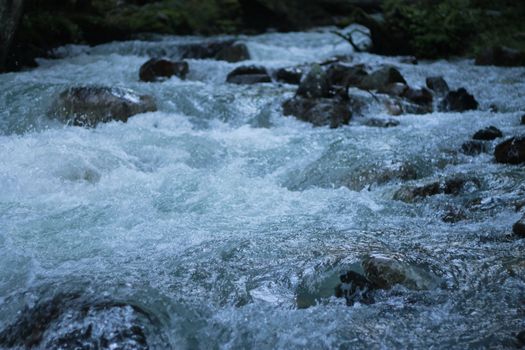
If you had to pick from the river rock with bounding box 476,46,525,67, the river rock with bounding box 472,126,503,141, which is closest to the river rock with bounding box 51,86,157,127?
the river rock with bounding box 472,126,503,141

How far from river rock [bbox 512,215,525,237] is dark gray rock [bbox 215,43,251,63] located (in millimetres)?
8946

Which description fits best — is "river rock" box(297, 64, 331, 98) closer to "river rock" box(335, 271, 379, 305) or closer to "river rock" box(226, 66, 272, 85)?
"river rock" box(226, 66, 272, 85)

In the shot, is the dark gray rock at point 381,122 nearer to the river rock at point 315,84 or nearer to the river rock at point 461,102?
the river rock at point 315,84

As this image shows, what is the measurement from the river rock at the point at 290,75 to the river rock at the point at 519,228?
6657 mm

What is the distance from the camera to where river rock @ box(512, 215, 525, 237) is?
11.8 feet

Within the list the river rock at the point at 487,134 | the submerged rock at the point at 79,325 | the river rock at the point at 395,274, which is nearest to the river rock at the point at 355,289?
the river rock at the point at 395,274

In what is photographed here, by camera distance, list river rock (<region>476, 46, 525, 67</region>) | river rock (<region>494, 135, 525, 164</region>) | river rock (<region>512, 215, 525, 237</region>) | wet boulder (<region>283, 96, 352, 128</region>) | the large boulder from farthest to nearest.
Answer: river rock (<region>476, 46, 525, 67</region>)
the large boulder
wet boulder (<region>283, 96, 352, 128</region>)
river rock (<region>494, 135, 525, 164</region>)
river rock (<region>512, 215, 525, 237</region>)

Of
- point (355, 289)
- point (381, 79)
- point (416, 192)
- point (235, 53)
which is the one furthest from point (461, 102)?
point (355, 289)

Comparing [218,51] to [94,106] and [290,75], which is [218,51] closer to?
[290,75]

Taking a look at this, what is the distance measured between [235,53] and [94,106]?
550cm

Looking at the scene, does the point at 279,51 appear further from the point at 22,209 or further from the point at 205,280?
the point at 205,280

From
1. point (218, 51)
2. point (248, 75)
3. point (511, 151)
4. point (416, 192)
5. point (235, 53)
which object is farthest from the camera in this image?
point (218, 51)

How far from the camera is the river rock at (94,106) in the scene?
6.97m

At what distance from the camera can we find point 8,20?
354 inches
